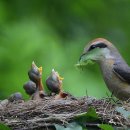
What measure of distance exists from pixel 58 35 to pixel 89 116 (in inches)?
146

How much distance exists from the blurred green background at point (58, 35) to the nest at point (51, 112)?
174 centimetres

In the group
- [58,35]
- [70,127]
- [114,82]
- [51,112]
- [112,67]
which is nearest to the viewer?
[70,127]

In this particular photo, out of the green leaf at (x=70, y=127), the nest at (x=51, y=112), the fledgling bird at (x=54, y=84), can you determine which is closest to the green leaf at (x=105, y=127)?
the green leaf at (x=70, y=127)

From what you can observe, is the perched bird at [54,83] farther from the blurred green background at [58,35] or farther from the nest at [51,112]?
the blurred green background at [58,35]

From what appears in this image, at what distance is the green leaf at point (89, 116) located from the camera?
7938mm

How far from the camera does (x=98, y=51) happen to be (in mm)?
9891

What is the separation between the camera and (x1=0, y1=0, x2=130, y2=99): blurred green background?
10.7m

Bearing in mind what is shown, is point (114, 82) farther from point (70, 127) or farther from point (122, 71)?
point (70, 127)

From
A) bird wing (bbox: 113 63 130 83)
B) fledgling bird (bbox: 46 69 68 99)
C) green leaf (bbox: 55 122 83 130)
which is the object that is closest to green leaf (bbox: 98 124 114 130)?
green leaf (bbox: 55 122 83 130)

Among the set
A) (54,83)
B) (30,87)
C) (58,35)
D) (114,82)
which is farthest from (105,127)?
(58,35)

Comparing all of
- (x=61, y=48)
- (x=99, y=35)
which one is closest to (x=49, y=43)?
(x=61, y=48)

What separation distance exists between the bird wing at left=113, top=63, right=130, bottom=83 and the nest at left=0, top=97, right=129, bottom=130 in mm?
1167

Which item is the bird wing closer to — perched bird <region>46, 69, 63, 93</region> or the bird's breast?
the bird's breast

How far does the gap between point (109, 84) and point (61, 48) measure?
1.31 m
